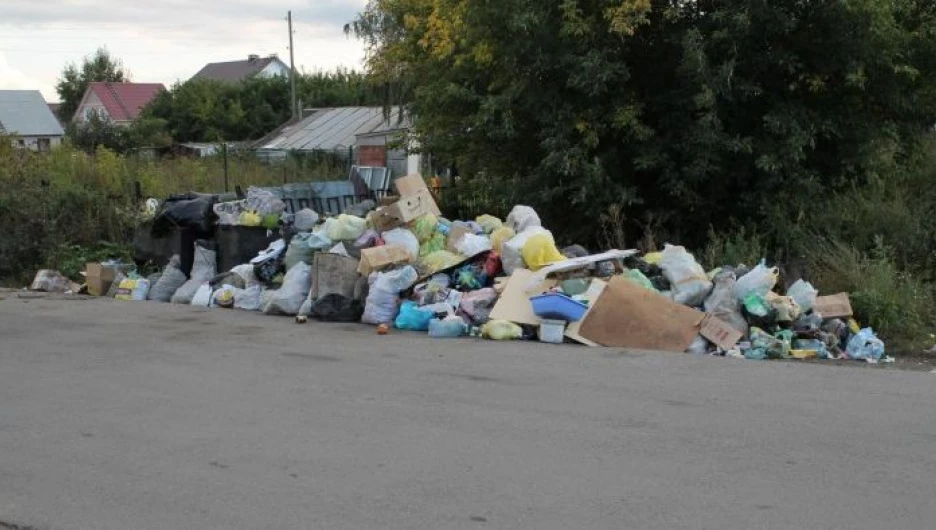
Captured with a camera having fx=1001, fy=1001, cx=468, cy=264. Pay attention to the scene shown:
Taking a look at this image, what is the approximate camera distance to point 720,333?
9.64m

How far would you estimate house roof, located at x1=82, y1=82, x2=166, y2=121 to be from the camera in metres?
78.0

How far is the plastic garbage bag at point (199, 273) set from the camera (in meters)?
13.7

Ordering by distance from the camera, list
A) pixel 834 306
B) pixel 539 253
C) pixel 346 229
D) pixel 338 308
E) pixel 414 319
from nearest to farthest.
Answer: pixel 834 306 → pixel 414 319 → pixel 539 253 → pixel 338 308 → pixel 346 229

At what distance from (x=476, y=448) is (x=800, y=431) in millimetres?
2139

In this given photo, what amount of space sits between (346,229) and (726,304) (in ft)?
16.3

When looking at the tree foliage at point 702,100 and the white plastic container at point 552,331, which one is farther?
the tree foliage at point 702,100

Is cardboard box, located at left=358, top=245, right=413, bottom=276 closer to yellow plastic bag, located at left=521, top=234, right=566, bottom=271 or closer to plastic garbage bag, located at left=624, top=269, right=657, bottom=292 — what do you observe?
yellow plastic bag, located at left=521, top=234, right=566, bottom=271

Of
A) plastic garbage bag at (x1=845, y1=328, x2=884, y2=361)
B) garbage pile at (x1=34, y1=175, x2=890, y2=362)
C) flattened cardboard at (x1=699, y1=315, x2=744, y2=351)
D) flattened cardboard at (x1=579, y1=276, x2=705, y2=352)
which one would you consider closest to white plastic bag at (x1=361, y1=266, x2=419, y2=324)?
garbage pile at (x1=34, y1=175, x2=890, y2=362)

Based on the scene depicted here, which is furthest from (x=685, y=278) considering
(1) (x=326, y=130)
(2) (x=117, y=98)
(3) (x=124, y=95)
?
(3) (x=124, y=95)

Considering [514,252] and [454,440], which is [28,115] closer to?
[514,252]

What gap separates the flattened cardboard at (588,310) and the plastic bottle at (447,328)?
124cm

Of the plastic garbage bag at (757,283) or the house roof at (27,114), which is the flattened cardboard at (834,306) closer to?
the plastic garbage bag at (757,283)

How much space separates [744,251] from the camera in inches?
468

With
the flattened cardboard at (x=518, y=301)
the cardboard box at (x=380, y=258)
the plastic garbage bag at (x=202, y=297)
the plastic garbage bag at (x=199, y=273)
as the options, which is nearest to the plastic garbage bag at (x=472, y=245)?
the cardboard box at (x=380, y=258)
